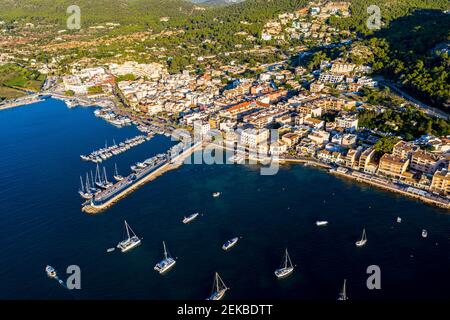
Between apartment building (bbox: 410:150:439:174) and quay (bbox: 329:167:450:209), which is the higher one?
apartment building (bbox: 410:150:439:174)

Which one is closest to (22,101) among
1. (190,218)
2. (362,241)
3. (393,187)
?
(190,218)

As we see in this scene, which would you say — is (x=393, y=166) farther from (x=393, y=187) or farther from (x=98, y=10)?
(x=98, y=10)

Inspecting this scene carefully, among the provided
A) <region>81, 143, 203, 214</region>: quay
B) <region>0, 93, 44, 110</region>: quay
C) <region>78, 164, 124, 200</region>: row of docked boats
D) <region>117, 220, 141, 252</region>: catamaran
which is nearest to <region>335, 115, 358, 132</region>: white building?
<region>81, 143, 203, 214</region>: quay

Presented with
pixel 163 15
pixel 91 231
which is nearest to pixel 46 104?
pixel 91 231

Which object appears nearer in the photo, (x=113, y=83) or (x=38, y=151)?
(x=38, y=151)

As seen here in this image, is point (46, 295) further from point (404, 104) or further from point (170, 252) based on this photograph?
point (404, 104)

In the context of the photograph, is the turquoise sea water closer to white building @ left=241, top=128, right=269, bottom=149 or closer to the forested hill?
white building @ left=241, top=128, right=269, bottom=149

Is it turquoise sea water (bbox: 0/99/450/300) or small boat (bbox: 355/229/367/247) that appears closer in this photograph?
turquoise sea water (bbox: 0/99/450/300)
